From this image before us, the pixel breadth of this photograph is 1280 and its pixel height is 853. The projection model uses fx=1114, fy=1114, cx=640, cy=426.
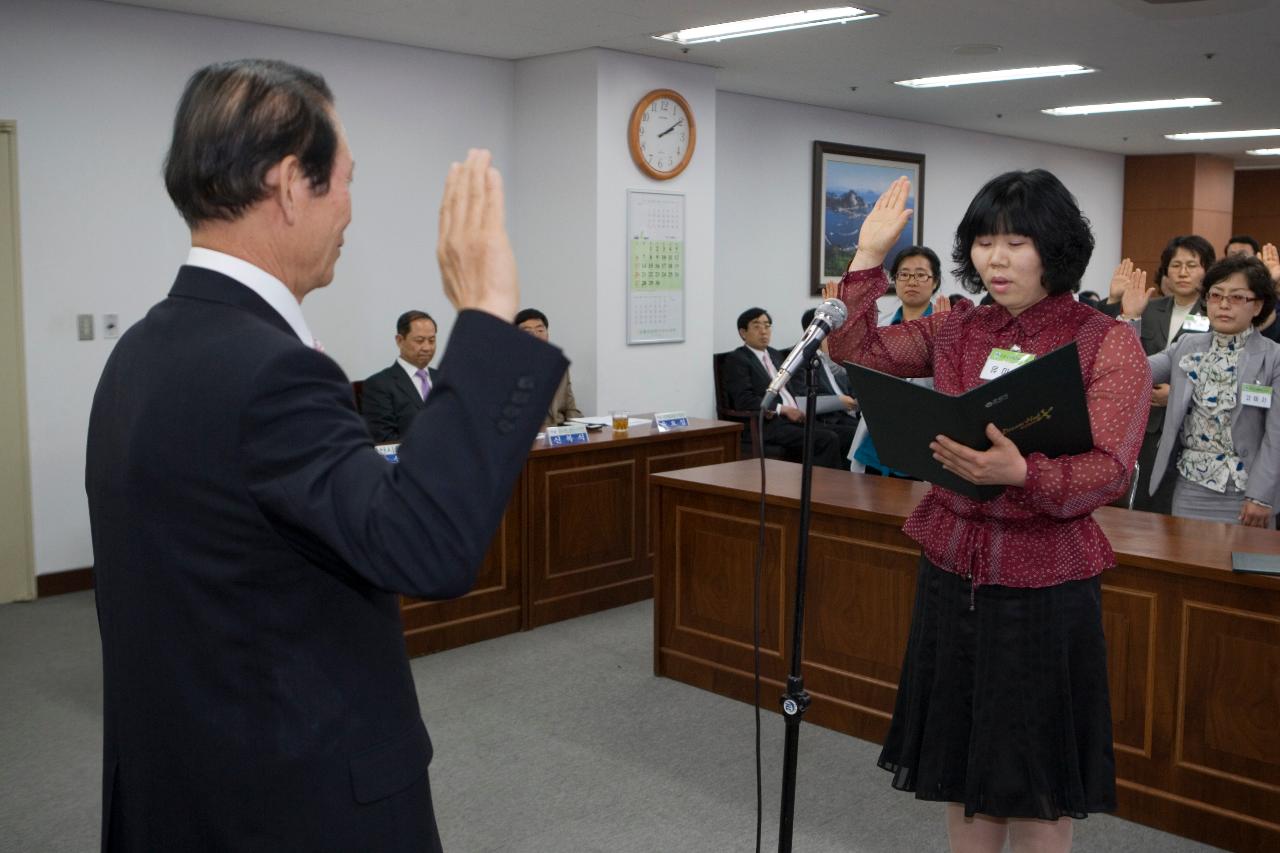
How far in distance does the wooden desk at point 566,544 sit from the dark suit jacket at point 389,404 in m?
0.68

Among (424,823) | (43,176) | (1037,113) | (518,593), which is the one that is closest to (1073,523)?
(424,823)

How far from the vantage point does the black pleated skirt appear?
2.03m

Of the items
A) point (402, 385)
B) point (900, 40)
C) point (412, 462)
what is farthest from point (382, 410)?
point (412, 462)

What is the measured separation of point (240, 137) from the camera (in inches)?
38.3

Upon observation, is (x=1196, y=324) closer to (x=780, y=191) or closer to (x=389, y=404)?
(x=389, y=404)

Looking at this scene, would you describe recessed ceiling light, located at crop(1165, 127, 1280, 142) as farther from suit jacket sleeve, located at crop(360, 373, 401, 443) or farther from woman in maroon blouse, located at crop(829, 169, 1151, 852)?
woman in maroon blouse, located at crop(829, 169, 1151, 852)

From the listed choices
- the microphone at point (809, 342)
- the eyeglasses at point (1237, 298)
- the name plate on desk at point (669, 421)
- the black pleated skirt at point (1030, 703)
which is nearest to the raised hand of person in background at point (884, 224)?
the microphone at point (809, 342)

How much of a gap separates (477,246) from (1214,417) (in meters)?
3.58

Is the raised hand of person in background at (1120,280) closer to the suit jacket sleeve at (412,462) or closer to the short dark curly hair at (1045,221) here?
the short dark curly hair at (1045,221)

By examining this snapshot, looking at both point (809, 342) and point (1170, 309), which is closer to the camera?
point (809, 342)

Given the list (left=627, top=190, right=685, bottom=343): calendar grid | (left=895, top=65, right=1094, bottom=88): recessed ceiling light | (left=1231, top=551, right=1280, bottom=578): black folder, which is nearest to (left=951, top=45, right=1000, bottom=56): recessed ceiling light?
(left=895, top=65, right=1094, bottom=88): recessed ceiling light

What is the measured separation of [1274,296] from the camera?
3.79m

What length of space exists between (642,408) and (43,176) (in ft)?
11.8

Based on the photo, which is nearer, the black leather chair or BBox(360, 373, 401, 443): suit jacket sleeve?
BBox(360, 373, 401, 443): suit jacket sleeve
